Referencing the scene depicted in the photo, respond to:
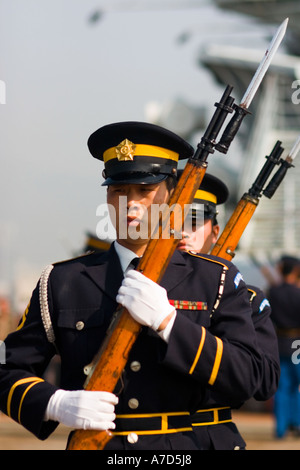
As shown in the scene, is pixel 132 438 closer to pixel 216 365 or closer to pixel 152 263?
pixel 216 365

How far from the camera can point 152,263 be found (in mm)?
2758

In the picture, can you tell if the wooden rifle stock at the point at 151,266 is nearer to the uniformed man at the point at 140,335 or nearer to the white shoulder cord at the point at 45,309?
the uniformed man at the point at 140,335

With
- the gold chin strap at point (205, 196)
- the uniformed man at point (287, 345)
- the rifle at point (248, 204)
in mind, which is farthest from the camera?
the uniformed man at point (287, 345)

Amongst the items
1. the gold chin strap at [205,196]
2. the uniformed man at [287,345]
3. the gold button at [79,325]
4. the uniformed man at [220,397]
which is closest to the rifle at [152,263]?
the gold button at [79,325]

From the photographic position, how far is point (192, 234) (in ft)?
13.2

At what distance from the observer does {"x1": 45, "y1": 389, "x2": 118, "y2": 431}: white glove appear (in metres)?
2.62

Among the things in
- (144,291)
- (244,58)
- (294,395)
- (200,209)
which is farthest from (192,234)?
(244,58)

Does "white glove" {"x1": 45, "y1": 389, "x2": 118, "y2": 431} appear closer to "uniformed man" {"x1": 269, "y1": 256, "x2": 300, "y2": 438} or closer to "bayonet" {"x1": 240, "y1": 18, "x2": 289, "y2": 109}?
"bayonet" {"x1": 240, "y1": 18, "x2": 289, "y2": 109}

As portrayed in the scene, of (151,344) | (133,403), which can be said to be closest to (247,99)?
(151,344)

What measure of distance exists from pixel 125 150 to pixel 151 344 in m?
0.64

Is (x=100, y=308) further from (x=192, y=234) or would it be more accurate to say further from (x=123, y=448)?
(x=192, y=234)

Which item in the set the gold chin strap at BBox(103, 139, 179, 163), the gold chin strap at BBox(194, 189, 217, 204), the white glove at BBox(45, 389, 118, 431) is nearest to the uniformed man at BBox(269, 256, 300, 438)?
the gold chin strap at BBox(194, 189, 217, 204)

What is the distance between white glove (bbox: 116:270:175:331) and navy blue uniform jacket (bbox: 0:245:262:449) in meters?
0.06

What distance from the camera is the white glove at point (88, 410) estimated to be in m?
2.62
